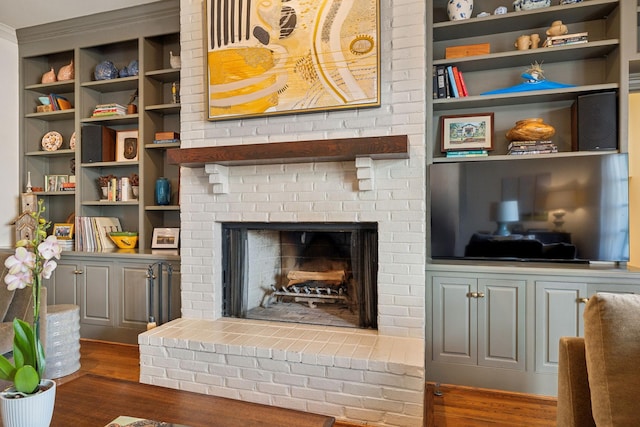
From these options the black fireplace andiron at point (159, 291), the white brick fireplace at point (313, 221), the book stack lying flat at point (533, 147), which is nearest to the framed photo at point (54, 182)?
the black fireplace andiron at point (159, 291)

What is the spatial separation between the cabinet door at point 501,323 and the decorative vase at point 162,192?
2531 millimetres

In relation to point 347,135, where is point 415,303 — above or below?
below

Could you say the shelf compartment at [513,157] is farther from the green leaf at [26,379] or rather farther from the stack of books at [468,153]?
the green leaf at [26,379]

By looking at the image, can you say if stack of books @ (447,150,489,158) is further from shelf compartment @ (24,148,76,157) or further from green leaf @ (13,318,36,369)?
shelf compartment @ (24,148,76,157)

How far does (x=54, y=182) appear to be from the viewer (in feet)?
11.7

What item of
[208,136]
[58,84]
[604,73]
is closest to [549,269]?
[604,73]

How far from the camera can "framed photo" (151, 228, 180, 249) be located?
316cm

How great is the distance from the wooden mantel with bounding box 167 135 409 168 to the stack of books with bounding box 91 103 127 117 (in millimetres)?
1269

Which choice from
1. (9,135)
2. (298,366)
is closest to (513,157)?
(298,366)

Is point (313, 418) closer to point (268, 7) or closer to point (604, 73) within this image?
point (268, 7)

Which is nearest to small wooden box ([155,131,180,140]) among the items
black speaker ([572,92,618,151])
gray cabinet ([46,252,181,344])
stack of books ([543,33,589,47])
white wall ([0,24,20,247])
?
→ gray cabinet ([46,252,181,344])

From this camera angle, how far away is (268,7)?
2418mm

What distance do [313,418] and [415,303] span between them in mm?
1147

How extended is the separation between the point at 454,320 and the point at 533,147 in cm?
123
